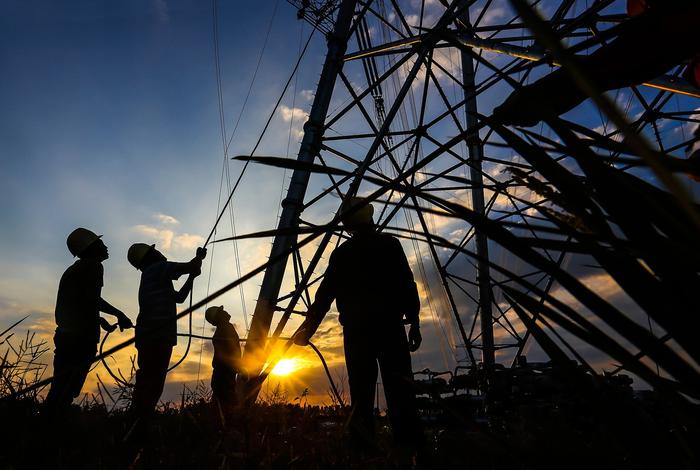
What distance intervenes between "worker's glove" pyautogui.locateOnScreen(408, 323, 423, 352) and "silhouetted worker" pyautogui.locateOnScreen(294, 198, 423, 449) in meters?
0.01

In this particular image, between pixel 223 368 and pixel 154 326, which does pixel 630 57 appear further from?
pixel 223 368

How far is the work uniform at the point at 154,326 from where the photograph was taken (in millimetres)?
3881

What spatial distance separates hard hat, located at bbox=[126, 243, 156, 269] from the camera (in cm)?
472

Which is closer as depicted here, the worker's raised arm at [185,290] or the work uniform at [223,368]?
the worker's raised arm at [185,290]

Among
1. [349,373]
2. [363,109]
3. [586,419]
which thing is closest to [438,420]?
[586,419]

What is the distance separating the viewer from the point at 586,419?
473 cm

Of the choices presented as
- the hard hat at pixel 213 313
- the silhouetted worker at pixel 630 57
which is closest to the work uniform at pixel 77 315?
the hard hat at pixel 213 313

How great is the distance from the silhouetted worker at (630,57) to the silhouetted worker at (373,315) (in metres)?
2.68

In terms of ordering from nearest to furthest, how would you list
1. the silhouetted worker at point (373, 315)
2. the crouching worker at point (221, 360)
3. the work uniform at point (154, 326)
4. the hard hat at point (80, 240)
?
the silhouetted worker at point (373, 315), the work uniform at point (154, 326), the hard hat at point (80, 240), the crouching worker at point (221, 360)

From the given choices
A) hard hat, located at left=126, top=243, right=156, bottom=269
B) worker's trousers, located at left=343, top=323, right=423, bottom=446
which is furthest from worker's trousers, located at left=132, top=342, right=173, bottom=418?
worker's trousers, located at left=343, top=323, right=423, bottom=446

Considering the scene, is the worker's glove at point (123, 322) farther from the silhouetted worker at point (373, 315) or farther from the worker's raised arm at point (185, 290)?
the silhouetted worker at point (373, 315)

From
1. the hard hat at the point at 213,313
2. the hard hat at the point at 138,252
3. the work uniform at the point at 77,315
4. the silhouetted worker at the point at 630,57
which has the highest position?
the hard hat at the point at 213,313

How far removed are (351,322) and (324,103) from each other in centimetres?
314

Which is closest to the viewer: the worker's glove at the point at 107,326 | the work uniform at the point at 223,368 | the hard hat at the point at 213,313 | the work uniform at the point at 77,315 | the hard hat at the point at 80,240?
the work uniform at the point at 77,315
